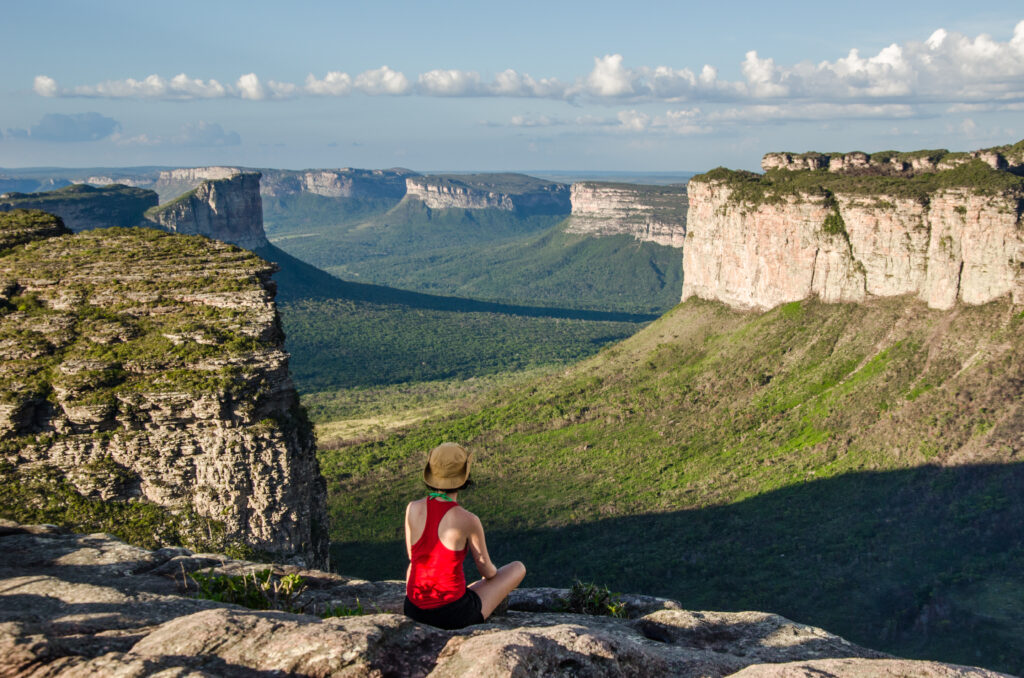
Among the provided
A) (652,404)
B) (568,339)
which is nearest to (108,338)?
(652,404)

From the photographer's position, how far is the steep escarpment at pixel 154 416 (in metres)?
23.0

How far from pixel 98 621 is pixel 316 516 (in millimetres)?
17299

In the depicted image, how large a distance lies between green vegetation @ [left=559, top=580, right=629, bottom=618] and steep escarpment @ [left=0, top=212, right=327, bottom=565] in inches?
566

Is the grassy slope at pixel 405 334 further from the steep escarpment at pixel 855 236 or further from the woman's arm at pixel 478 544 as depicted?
the woman's arm at pixel 478 544

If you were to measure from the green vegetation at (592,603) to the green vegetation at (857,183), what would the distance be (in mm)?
41010

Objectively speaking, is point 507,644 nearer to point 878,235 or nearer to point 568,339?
point 878,235

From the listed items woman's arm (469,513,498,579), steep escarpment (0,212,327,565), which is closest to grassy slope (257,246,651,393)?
steep escarpment (0,212,327,565)

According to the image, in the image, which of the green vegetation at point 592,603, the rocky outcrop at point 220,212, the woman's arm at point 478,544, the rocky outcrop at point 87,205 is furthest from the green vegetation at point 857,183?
the rocky outcrop at point 220,212

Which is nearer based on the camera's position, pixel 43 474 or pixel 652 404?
pixel 43 474

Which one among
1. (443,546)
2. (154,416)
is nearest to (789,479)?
(154,416)

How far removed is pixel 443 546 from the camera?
32.0ft

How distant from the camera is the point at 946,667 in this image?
8.67 m

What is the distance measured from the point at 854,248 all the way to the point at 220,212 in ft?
310

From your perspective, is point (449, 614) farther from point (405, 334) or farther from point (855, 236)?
point (405, 334)
